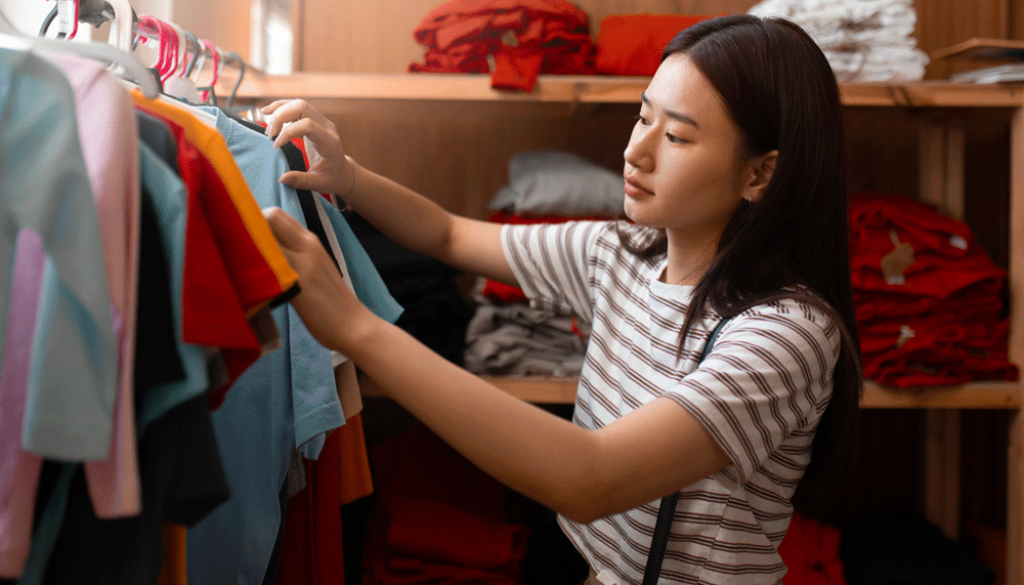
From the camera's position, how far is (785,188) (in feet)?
2.44

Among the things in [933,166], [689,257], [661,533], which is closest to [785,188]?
[689,257]

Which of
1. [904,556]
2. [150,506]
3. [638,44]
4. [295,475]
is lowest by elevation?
[904,556]

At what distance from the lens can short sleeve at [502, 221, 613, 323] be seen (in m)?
0.98

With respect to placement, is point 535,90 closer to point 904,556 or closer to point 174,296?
point 174,296

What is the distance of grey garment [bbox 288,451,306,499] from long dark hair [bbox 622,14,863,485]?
48cm

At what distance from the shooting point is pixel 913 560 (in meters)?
1.27

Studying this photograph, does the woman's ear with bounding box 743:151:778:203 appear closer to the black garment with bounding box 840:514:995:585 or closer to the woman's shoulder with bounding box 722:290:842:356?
the woman's shoulder with bounding box 722:290:842:356

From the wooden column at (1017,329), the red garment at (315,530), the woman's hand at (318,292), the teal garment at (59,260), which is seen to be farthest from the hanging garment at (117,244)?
the wooden column at (1017,329)

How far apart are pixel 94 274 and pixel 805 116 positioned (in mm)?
710

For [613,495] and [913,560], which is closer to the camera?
[613,495]

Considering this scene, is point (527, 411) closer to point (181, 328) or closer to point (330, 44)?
point (181, 328)

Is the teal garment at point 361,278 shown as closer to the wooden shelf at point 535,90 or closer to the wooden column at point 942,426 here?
the wooden shelf at point 535,90

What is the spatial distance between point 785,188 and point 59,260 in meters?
0.69

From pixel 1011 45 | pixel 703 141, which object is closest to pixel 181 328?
pixel 703 141
